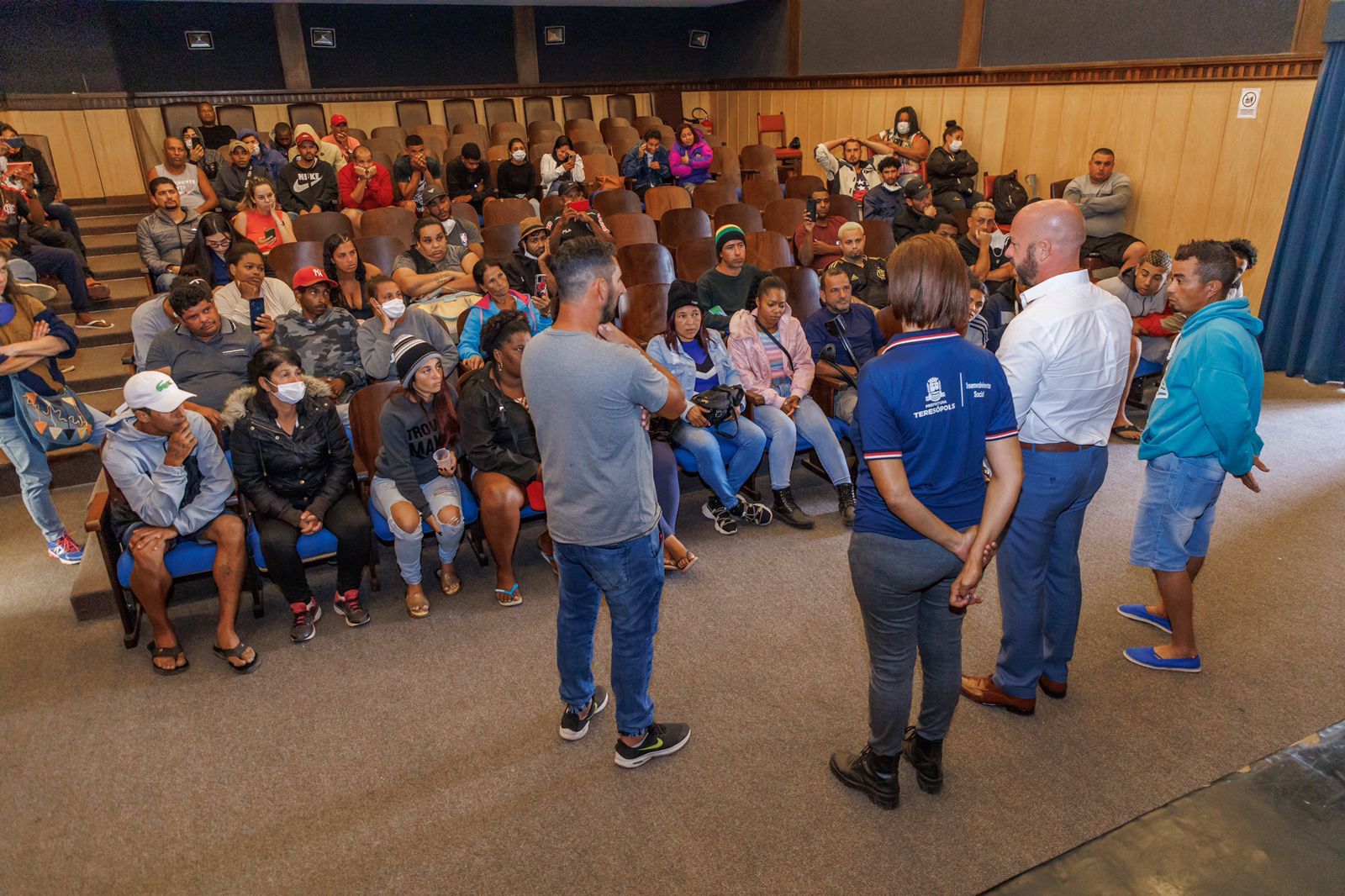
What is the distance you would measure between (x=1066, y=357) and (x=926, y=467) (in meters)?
0.66

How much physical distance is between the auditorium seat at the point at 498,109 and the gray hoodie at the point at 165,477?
841cm

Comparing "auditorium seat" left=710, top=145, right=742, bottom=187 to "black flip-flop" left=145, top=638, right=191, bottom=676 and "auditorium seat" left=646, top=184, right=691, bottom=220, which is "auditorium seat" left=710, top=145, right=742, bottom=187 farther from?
"black flip-flop" left=145, top=638, right=191, bottom=676

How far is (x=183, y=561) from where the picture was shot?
3156mm

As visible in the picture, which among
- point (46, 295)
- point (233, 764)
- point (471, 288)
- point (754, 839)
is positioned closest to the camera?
point (754, 839)

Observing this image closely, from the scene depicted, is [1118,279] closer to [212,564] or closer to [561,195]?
[561,195]

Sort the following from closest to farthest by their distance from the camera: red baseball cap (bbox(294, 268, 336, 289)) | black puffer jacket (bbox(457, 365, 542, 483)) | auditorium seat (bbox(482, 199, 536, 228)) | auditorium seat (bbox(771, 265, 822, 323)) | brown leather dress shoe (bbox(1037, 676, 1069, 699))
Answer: brown leather dress shoe (bbox(1037, 676, 1069, 699)) → black puffer jacket (bbox(457, 365, 542, 483)) → red baseball cap (bbox(294, 268, 336, 289)) → auditorium seat (bbox(771, 265, 822, 323)) → auditorium seat (bbox(482, 199, 536, 228))

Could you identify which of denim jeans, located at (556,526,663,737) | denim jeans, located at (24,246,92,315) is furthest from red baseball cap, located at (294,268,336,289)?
denim jeans, located at (24,246,92,315)

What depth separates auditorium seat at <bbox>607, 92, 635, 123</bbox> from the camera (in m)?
11.3

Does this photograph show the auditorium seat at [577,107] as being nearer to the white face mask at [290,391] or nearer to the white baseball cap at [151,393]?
the white face mask at [290,391]

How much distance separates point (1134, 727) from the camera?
2.61 m

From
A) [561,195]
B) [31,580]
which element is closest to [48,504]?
[31,580]

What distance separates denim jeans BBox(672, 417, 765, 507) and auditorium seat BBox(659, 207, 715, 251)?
2646 mm

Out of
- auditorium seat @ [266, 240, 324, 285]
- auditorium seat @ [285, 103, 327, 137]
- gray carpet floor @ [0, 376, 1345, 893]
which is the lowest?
gray carpet floor @ [0, 376, 1345, 893]

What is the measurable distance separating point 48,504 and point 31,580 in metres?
0.35
